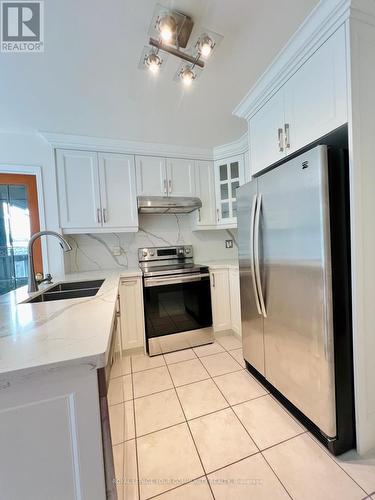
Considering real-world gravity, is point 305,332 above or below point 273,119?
below

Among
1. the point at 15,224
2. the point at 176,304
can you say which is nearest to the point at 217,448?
the point at 176,304

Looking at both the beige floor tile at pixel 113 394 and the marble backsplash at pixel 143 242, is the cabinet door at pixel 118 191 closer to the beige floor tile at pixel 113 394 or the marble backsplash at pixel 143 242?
the marble backsplash at pixel 143 242

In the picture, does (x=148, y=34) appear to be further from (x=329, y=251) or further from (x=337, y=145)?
(x=329, y=251)

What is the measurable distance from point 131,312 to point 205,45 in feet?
7.26

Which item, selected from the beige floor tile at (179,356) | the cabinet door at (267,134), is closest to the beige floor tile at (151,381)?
the beige floor tile at (179,356)

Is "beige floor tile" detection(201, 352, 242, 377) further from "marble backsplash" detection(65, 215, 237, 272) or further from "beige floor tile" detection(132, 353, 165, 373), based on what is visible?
"marble backsplash" detection(65, 215, 237, 272)

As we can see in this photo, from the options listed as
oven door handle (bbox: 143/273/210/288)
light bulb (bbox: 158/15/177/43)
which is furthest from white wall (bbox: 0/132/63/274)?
light bulb (bbox: 158/15/177/43)

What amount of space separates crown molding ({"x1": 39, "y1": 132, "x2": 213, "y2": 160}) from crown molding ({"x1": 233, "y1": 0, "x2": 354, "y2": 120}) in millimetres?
1022

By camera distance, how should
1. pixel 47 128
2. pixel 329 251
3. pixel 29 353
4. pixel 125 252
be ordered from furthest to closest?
pixel 125 252 < pixel 47 128 < pixel 329 251 < pixel 29 353

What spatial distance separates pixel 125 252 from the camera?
2.83 metres

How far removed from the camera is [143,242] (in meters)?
2.89

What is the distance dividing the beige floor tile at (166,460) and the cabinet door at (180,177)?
228 centimetres

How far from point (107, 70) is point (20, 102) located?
0.87m

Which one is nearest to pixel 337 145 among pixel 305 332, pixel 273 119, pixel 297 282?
pixel 273 119
